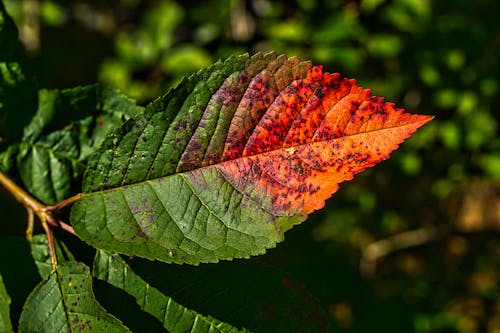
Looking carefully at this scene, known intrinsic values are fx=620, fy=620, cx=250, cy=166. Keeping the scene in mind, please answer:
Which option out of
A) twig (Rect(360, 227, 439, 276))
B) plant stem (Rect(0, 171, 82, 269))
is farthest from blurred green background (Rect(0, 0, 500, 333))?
plant stem (Rect(0, 171, 82, 269))

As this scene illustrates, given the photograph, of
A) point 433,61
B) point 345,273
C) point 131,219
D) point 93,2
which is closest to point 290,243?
point 345,273

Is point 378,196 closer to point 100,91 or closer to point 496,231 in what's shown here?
point 496,231

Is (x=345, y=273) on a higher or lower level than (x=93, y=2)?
lower

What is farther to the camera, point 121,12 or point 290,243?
point 121,12

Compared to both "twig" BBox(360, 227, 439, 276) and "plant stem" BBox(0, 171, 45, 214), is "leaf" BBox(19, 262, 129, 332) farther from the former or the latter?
"twig" BBox(360, 227, 439, 276)

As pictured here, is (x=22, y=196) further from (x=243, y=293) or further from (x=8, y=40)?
(x=243, y=293)

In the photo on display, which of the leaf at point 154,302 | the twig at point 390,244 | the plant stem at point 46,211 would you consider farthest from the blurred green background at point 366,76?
the leaf at point 154,302

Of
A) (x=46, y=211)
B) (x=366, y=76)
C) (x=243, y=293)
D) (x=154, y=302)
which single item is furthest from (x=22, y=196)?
(x=366, y=76)
